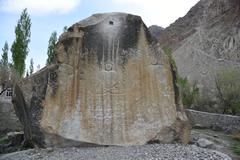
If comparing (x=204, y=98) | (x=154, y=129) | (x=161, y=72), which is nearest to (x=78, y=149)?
(x=154, y=129)

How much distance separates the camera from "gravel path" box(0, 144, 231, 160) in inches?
354

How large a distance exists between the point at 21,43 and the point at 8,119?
11192mm

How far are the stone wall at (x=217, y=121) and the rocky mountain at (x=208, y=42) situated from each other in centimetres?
873

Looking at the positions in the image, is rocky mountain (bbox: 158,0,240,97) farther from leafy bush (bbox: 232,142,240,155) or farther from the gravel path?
the gravel path

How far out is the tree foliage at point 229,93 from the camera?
23.0 metres

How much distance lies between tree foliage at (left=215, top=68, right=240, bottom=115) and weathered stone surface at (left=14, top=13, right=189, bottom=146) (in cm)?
1267

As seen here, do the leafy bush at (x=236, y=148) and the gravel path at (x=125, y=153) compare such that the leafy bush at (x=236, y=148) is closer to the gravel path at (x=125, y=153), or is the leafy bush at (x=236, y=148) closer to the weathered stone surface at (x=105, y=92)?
the weathered stone surface at (x=105, y=92)

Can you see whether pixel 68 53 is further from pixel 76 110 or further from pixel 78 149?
pixel 78 149

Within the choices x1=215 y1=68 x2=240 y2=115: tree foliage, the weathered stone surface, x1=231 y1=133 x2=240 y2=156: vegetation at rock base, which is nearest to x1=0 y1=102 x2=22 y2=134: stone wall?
the weathered stone surface

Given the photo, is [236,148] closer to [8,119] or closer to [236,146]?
[236,146]

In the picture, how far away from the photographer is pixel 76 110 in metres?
10.4

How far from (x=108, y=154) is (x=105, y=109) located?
1434 mm

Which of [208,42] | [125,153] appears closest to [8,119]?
[125,153]

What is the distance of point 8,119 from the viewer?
59.9ft
